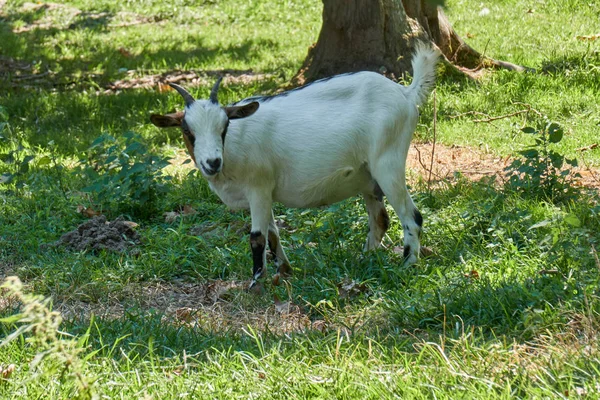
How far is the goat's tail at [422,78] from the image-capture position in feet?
18.6

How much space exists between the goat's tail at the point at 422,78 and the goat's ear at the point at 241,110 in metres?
1.11

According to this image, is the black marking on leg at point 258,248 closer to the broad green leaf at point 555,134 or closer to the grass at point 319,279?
the grass at point 319,279

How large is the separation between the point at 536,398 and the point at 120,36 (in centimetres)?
1229

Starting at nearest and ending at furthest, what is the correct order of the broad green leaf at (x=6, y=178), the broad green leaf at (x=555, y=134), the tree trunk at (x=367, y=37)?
the broad green leaf at (x=555, y=134) → the broad green leaf at (x=6, y=178) → the tree trunk at (x=367, y=37)

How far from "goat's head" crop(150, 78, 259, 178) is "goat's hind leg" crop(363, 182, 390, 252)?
1142 millimetres

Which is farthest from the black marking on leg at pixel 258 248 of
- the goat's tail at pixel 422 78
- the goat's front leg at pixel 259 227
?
the goat's tail at pixel 422 78

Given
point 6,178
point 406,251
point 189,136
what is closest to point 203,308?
point 189,136

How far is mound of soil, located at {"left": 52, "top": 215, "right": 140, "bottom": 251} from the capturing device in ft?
20.2

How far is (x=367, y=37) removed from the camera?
31.1 ft

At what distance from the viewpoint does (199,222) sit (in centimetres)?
674

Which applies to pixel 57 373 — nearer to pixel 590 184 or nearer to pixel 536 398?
pixel 536 398

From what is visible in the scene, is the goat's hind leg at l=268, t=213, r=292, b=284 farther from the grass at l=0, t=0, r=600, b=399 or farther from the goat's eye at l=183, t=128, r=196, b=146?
the goat's eye at l=183, t=128, r=196, b=146

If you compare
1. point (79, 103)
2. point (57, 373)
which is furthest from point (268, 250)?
point (79, 103)

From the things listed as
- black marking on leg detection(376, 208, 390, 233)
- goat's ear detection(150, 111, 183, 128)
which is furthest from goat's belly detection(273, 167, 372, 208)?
goat's ear detection(150, 111, 183, 128)
